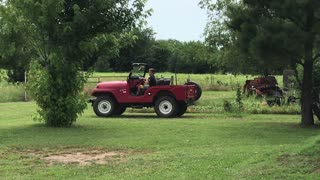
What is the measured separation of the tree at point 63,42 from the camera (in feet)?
49.5

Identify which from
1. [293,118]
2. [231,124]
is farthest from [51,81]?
[293,118]

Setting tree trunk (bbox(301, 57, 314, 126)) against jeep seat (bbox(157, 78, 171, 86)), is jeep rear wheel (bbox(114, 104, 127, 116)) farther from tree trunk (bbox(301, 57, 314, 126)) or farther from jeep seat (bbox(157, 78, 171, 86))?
tree trunk (bbox(301, 57, 314, 126))

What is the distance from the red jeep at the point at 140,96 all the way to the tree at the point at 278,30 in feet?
16.5

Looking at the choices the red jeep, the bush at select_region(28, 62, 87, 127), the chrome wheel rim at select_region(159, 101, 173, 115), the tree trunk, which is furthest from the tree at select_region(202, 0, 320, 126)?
the chrome wheel rim at select_region(159, 101, 173, 115)

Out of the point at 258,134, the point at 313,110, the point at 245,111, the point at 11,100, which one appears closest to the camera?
the point at 258,134

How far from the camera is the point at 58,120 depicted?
15.4m

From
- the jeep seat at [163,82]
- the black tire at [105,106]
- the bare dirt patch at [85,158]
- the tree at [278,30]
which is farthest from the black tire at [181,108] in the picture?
the bare dirt patch at [85,158]

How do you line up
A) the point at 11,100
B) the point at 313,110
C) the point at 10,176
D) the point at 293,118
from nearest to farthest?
1. the point at 10,176
2. the point at 313,110
3. the point at 293,118
4. the point at 11,100

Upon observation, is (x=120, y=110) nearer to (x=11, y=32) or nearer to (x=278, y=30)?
(x=11, y=32)

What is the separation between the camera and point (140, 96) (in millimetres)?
19688

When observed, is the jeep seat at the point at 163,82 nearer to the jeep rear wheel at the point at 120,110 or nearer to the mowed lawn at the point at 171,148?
the jeep rear wheel at the point at 120,110

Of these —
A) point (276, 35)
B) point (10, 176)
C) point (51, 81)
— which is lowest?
point (10, 176)

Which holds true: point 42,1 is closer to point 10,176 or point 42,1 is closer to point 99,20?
point 99,20

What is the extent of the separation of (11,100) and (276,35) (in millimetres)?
21516
